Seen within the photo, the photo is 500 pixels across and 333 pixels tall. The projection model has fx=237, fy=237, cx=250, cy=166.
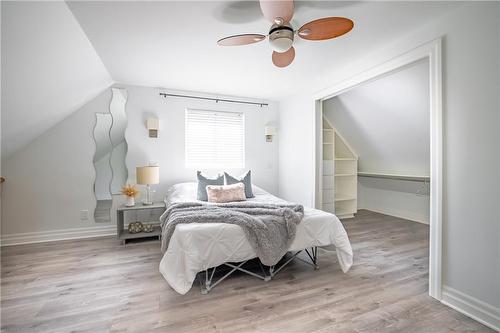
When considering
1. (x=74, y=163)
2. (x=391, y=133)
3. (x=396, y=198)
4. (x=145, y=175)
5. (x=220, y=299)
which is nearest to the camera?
(x=220, y=299)

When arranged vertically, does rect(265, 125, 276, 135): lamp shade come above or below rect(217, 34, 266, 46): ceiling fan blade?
below

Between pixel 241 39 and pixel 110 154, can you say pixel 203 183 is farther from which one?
pixel 241 39

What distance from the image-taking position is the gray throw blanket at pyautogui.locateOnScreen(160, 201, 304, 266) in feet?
7.26

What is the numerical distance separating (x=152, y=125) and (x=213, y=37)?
2.00 meters

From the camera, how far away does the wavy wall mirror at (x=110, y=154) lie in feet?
12.2

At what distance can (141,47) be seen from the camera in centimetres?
255

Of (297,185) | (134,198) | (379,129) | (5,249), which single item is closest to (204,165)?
(134,198)

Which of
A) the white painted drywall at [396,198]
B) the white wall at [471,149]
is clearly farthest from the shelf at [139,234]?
the white painted drywall at [396,198]

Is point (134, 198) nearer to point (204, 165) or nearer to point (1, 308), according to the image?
point (204, 165)

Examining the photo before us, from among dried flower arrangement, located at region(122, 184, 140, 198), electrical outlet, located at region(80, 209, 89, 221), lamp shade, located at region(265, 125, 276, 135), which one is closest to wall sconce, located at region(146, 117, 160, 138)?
dried flower arrangement, located at region(122, 184, 140, 198)

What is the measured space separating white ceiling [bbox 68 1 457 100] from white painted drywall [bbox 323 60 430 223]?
1.00 meters

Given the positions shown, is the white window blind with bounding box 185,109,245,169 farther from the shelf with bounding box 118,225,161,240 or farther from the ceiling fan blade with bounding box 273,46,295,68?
the ceiling fan blade with bounding box 273,46,295,68

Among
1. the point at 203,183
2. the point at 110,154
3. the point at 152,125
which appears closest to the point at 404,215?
the point at 203,183

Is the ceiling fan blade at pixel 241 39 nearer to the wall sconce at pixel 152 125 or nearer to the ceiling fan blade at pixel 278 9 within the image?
the ceiling fan blade at pixel 278 9
